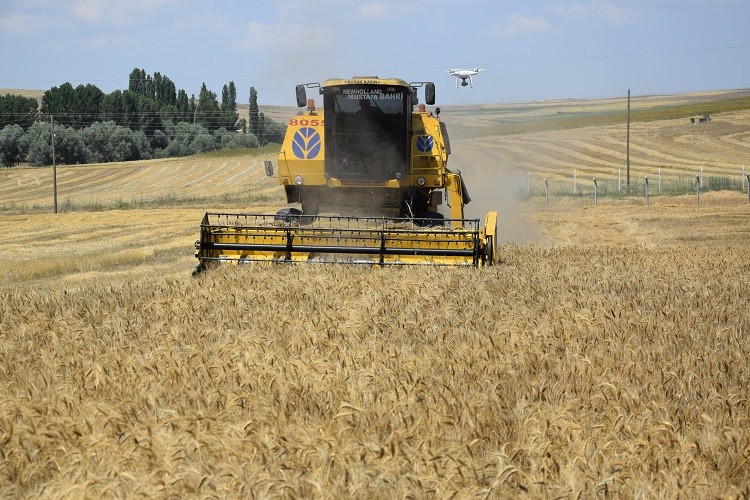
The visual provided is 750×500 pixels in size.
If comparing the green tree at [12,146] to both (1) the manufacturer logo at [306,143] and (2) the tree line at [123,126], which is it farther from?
(1) the manufacturer logo at [306,143]

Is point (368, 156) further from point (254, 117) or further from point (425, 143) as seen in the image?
point (254, 117)

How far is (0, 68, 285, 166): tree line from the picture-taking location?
238ft

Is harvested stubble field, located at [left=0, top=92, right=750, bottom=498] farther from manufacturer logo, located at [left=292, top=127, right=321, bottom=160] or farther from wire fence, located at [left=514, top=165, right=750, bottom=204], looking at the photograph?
wire fence, located at [left=514, top=165, right=750, bottom=204]

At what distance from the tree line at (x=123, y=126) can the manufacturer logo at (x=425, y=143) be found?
55.9 m

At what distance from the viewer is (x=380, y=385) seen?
5.69m

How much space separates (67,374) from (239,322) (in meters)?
2.14

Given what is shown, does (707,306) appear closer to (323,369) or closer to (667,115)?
(323,369)

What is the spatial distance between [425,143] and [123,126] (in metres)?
71.5

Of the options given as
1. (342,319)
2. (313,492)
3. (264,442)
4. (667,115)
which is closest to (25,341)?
(342,319)

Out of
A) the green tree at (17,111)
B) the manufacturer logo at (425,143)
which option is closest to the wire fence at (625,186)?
the manufacturer logo at (425,143)

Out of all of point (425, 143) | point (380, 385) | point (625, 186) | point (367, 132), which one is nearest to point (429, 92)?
point (425, 143)

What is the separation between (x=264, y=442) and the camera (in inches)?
176

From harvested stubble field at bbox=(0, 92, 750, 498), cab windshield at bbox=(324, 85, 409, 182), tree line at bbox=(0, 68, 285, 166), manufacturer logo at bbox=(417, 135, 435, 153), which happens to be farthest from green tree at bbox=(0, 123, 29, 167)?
harvested stubble field at bbox=(0, 92, 750, 498)

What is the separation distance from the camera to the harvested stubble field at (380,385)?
4.11m
